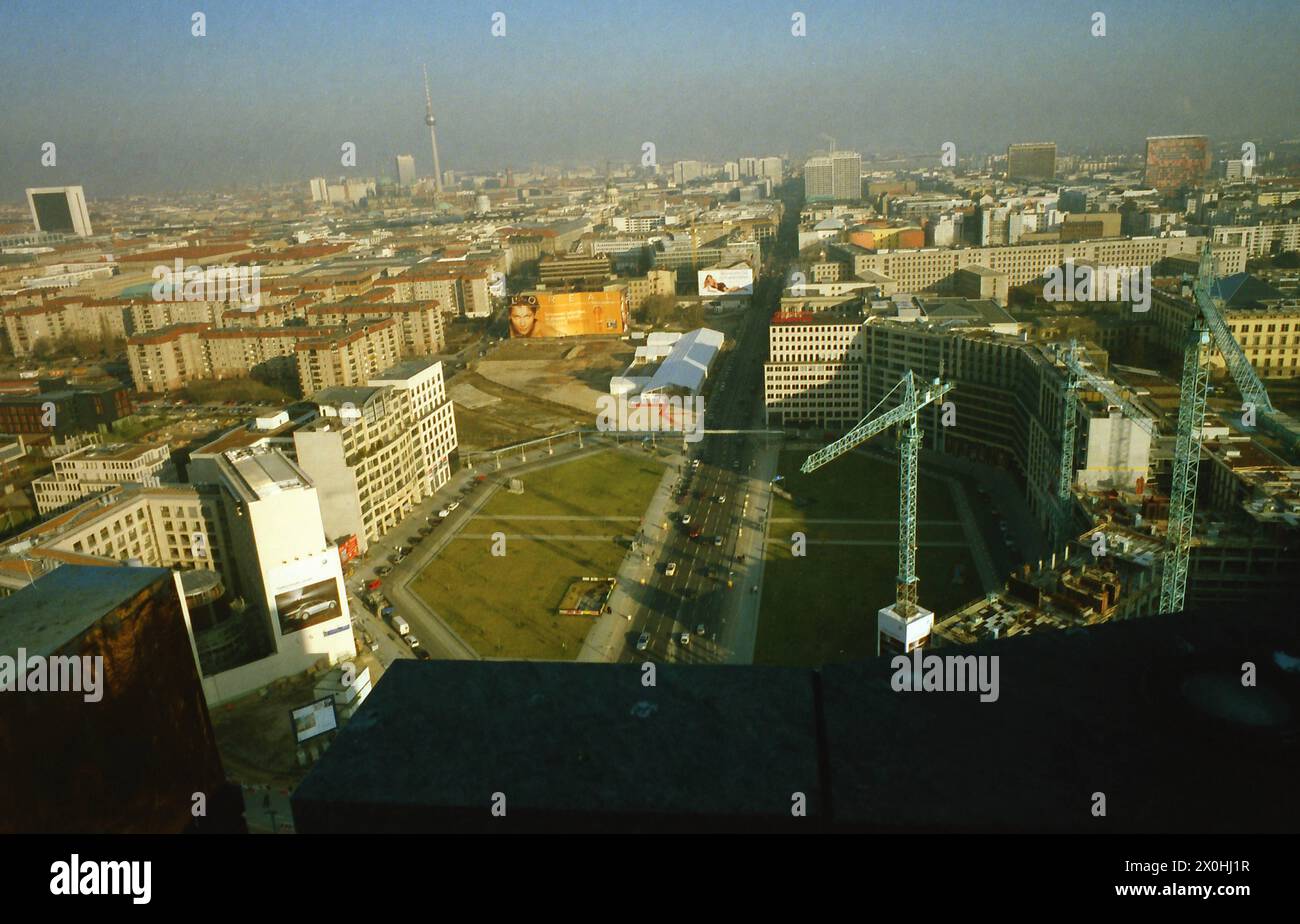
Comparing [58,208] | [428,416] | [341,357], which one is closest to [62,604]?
[428,416]

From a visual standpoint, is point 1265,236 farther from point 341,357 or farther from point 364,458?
point 364,458

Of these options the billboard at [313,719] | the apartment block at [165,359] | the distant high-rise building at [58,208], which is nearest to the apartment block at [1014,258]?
the apartment block at [165,359]

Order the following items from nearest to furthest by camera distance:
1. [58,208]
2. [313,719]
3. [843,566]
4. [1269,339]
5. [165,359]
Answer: [313,719] < [843,566] < [1269,339] < [165,359] < [58,208]

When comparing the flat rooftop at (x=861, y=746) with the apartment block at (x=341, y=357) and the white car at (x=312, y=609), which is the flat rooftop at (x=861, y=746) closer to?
the white car at (x=312, y=609)

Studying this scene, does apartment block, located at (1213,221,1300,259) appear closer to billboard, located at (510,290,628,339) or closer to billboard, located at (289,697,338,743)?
billboard, located at (510,290,628,339)
